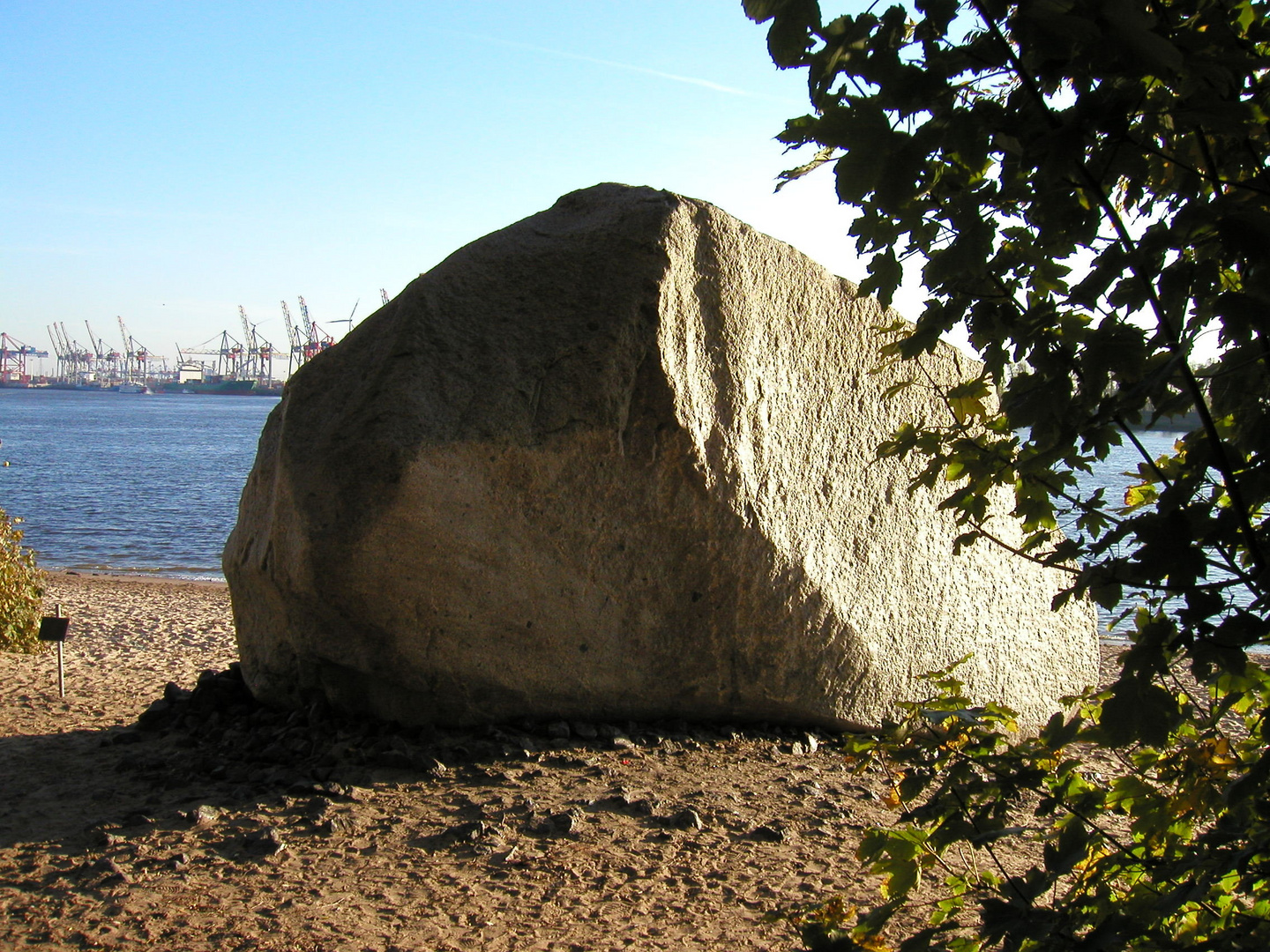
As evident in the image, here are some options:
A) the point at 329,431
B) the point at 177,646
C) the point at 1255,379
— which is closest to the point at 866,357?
the point at 329,431

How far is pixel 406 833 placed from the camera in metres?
3.82

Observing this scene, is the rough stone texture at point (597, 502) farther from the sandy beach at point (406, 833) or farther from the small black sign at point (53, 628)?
the small black sign at point (53, 628)

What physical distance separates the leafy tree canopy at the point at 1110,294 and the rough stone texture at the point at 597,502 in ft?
9.46

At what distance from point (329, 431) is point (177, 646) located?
248 inches

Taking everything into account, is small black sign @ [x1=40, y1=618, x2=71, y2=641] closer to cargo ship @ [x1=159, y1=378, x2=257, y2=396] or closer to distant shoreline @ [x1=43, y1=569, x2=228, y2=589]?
distant shoreline @ [x1=43, y1=569, x2=228, y2=589]

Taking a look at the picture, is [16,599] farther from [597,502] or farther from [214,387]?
[214,387]

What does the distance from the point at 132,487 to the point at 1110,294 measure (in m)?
34.9

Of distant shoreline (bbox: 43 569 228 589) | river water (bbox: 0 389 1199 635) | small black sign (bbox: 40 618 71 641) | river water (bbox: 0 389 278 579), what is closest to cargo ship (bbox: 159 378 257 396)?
river water (bbox: 0 389 278 579)

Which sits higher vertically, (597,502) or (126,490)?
(597,502)

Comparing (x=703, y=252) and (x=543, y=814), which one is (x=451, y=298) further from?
(x=543, y=814)

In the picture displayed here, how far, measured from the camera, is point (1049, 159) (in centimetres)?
130

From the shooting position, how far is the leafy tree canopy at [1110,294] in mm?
1299

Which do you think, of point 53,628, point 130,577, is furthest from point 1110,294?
point 130,577

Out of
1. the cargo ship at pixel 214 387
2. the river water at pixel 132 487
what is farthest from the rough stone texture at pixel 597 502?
A: the cargo ship at pixel 214 387
